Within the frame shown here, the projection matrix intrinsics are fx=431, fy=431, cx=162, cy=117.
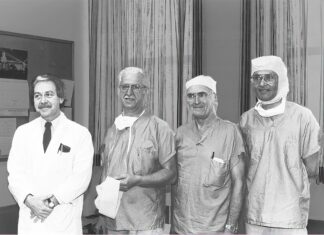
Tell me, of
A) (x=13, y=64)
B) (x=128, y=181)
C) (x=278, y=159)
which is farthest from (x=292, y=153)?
(x=13, y=64)

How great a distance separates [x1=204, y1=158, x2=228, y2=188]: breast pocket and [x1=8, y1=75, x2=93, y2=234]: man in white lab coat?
56 cm

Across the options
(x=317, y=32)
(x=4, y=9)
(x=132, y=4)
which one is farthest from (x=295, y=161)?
(x=4, y=9)

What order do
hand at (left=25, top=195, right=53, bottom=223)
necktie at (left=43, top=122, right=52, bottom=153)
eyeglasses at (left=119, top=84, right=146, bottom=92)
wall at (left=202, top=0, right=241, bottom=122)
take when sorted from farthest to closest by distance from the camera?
1. wall at (left=202, top=0, right=241, bottom=122)
2. eyeglasses at (left=119, top=84, right=146, bottom=92)
3. necktie at (left=43, top=122, right=52, bottom=153)
4. hand at (left=25, top=195, right=53, bottom=223)

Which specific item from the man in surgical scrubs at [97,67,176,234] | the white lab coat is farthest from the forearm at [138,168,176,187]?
the white lab coat

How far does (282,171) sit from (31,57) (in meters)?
2.28

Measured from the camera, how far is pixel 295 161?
200 centimetres

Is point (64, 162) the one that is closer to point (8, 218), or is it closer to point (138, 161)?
point (138, 161)

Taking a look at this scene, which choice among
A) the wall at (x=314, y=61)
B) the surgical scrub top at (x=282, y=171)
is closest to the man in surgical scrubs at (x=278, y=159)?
the surgical scrub top at (x=282, y=171)

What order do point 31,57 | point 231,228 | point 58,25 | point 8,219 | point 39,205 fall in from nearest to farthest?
point 39,205 < point 231,228 < point 8,219 < point 31,57 < point 58,25

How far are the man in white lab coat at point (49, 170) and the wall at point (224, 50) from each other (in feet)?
4.45

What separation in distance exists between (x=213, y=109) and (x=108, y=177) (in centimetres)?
62

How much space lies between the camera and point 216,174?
203 cm

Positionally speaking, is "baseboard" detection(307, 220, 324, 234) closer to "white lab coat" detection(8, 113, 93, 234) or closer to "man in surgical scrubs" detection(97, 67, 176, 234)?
"man in surgical scrubs" detection(97, 67, 176, 234)

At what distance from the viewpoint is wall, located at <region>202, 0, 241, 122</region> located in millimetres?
3041
